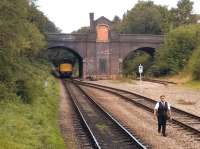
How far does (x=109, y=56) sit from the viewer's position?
255ft

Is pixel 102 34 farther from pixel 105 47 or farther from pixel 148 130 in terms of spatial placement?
pixel 148 130

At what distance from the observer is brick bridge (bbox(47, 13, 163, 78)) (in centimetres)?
7656

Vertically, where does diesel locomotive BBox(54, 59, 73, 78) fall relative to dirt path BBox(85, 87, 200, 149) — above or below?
above

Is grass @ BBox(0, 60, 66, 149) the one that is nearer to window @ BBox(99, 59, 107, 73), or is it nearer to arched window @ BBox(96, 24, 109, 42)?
window @ BBox(99, 59, 107, 73)

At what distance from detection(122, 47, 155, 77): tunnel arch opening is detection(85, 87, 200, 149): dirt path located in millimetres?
51418

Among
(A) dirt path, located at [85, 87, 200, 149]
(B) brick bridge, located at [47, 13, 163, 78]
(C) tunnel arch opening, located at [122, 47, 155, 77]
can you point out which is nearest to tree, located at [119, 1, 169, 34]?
(C) tunnel arch opening, located at [122, 47, 155, 77]

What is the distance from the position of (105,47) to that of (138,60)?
39.4 feet

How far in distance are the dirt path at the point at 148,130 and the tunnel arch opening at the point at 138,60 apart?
169 ft

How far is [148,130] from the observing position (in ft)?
64.1

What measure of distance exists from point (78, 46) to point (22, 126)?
196 feet

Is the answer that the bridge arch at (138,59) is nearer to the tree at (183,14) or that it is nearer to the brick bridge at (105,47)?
the brick bridge at (105,47)

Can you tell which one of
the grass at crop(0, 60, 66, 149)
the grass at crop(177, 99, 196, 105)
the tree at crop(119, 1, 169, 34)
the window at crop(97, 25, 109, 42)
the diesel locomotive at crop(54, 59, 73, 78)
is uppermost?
the tree at crop(119, 1, 169, 34)

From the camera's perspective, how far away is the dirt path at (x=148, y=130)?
53.1 feet

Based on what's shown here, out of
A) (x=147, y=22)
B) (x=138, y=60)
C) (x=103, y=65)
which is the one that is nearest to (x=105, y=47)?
(x=103, y=65)
